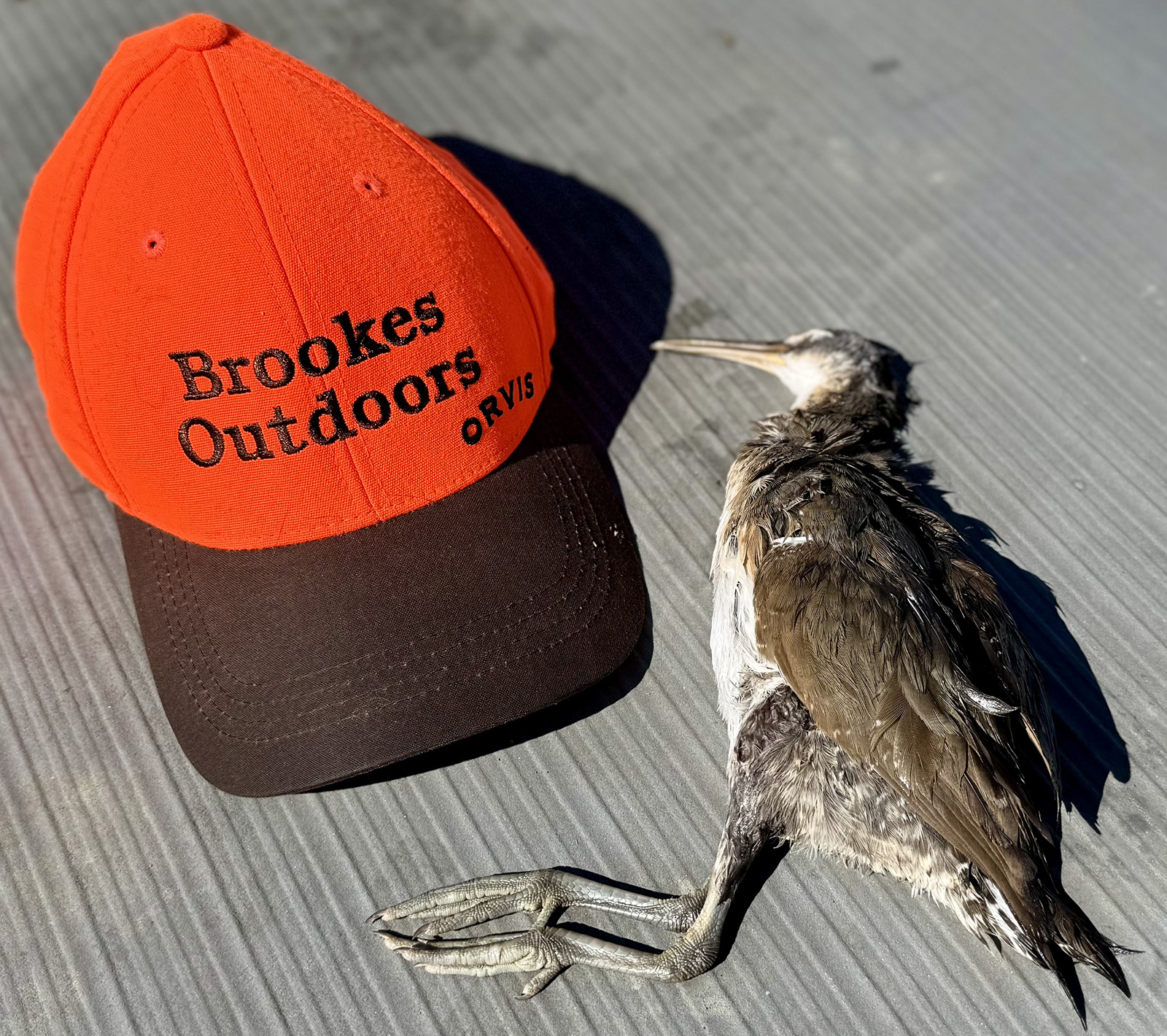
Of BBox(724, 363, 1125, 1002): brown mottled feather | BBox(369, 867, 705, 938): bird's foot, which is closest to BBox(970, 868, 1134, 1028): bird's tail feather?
BBox(724, 363, 1125, 1002): brown mottled feather

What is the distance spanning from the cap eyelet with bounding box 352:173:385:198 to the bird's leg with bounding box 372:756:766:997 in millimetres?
1395

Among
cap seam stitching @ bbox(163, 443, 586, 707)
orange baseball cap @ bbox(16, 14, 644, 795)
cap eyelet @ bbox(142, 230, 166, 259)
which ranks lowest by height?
cap seam stitching @ bbox(163, 443, 586, 707)

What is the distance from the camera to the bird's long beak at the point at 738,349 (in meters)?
2.65

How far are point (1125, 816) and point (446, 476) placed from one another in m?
1.62

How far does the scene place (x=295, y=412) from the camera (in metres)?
1.74

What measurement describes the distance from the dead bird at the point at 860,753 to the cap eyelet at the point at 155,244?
4.35ft

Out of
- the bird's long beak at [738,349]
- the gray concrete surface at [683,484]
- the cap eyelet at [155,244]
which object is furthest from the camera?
the bird's long beak at [738,349]

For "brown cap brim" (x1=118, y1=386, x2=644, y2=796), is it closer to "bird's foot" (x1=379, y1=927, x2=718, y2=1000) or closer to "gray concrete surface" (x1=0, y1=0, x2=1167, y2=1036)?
"gray concrete surface" (x1=0, y1=0, x2=1167, y2=1036)

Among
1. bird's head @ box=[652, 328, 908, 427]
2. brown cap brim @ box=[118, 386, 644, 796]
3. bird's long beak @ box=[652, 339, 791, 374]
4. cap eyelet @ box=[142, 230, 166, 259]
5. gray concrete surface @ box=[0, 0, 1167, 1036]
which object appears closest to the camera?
cap eyelet @ box=[142, 230, 166, 259]

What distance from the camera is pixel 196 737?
6.14 ft

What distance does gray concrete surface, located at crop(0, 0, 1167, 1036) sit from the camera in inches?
76.9

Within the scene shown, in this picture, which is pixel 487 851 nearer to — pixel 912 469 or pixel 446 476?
pixel 446 476

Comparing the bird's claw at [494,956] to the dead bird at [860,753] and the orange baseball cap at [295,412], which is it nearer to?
the dead bird at [860,753]

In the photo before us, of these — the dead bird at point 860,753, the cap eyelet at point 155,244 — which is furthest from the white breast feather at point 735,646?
the cap eyelet at point 155,244
